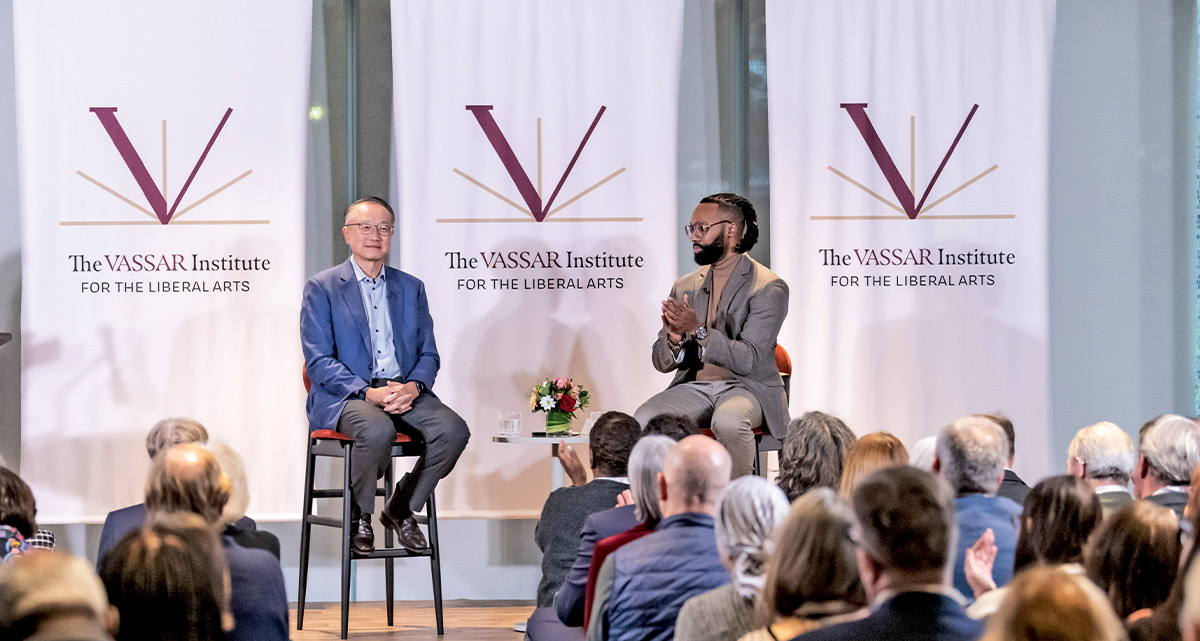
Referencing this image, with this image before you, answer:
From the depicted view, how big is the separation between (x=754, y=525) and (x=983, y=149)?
3.87m

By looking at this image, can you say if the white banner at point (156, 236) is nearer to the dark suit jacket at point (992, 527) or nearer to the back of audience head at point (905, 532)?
the dark suit jacket at point (992, 527)

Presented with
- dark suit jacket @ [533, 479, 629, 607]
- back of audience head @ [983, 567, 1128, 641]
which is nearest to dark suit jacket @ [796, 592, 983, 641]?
back of audience head @ [983, 567, 1128, 641]

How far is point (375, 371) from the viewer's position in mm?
→ 4895

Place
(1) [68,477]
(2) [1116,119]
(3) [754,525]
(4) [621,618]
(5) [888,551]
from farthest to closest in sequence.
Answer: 1. (2) [1116,119]
2. (1) [68,477]
3. (4) [621,618]
4. (3) [754,525]
5. (5) [888,551]

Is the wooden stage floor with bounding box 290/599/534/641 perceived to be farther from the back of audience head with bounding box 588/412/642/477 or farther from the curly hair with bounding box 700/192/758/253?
the curly hair with bounding box 700/192/758/253

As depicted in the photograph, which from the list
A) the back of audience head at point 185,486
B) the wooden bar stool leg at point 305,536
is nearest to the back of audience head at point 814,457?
the back of audience head at point 185,486

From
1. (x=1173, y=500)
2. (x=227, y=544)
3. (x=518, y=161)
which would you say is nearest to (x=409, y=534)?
(x=518, y=161)

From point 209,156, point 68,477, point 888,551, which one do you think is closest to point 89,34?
point 209,156

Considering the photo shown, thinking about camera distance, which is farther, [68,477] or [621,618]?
[68,477]

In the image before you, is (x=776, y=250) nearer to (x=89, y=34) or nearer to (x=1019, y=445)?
(x=1019, y=445)

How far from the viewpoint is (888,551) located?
5.67 feet

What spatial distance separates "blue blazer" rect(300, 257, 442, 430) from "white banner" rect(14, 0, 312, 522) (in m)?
0.59

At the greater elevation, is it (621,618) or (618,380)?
(618,380)

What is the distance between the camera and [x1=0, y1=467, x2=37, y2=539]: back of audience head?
2.84m
